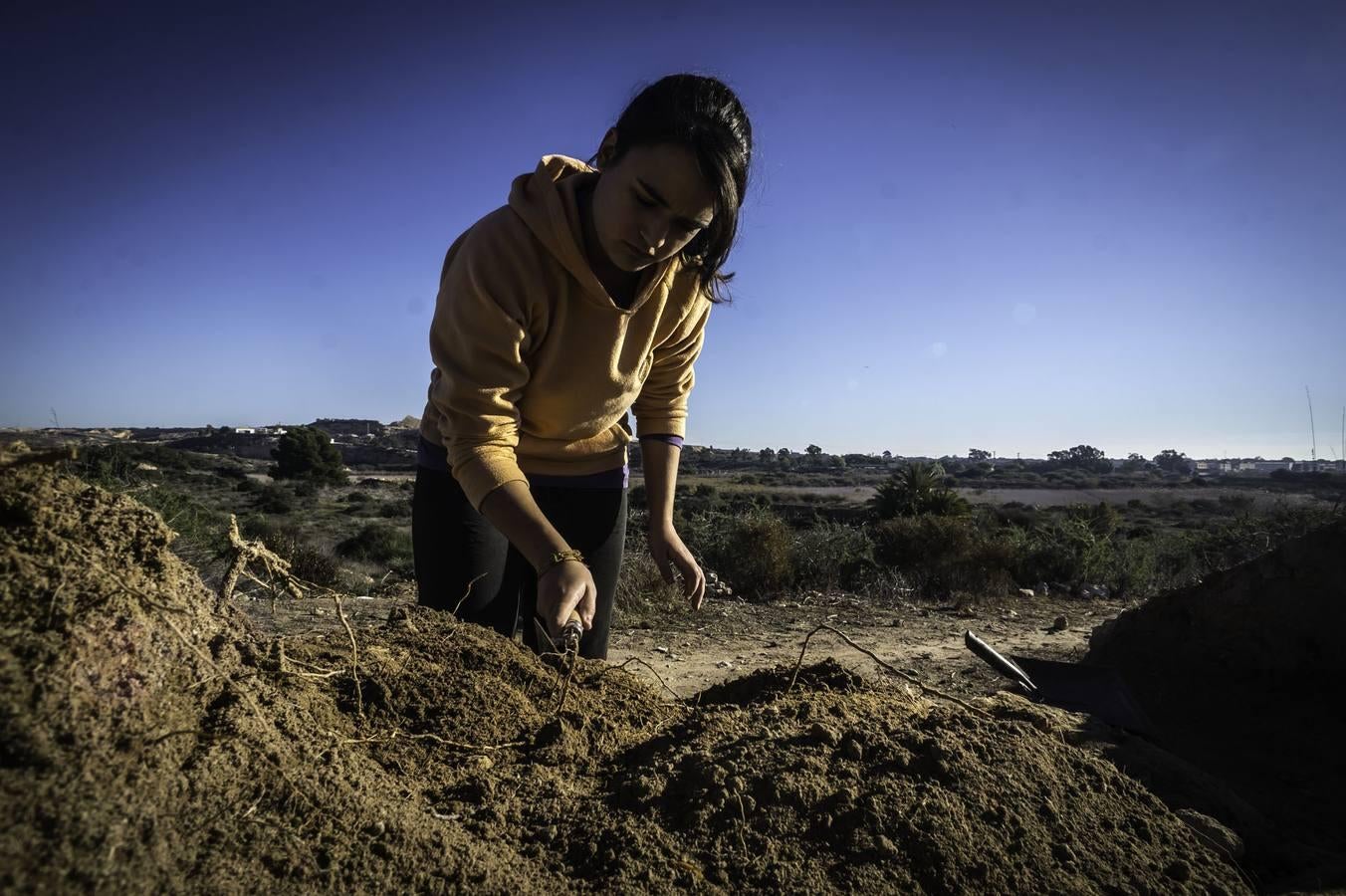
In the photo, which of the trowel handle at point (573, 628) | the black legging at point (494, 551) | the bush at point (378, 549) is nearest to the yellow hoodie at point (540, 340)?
the black legging at point (494, 551)

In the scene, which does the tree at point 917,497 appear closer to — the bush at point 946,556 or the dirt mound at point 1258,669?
the bush at point 946,556

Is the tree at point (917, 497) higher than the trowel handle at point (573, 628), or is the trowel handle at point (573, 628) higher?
the trowel handle at point (573, 628)

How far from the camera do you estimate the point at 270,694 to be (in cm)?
119

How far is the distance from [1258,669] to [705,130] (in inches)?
141

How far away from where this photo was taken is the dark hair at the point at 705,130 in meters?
1.65

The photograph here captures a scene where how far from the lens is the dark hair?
165cm

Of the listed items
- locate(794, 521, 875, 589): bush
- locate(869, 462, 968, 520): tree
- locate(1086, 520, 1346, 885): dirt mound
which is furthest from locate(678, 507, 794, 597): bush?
locate(869, 462, 968, 520): tree

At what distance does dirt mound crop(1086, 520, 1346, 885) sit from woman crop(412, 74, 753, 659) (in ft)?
7.72

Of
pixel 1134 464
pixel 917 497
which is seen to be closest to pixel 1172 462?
pixel 1134 464

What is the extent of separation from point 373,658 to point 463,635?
0.85 feet

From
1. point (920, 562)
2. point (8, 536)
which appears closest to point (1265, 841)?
point (8, 536)

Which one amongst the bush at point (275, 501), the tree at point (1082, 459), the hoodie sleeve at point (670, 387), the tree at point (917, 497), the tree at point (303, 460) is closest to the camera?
the hoodie sleeve at point (670, 387)

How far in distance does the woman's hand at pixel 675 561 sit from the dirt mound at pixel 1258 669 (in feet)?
6.50

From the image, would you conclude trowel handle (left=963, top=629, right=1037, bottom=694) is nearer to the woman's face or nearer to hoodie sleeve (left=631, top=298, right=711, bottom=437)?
hoodie sleeve (left=631, top=298, right=711, bottom=437)
